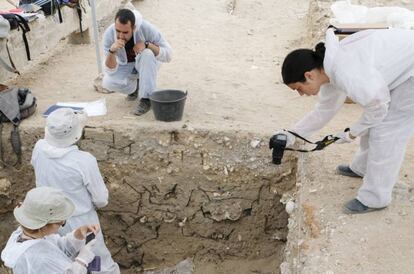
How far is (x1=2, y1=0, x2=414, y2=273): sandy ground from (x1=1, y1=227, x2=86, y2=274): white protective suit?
5.01 ft

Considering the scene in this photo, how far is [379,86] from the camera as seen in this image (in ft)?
9.47

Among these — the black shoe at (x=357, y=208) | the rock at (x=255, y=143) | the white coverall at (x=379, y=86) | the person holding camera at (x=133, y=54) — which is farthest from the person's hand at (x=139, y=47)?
the black shoe at (x=357, y=208)

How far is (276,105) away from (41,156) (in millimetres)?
2882

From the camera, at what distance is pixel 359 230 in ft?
10.8

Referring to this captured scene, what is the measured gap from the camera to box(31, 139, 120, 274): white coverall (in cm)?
342

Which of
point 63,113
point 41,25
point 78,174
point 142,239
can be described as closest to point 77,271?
point 78,174

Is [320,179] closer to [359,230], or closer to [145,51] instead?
[359,230]

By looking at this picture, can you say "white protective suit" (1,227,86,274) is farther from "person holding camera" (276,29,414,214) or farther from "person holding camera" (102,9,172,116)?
"person holding camera" (102,9,172,116)

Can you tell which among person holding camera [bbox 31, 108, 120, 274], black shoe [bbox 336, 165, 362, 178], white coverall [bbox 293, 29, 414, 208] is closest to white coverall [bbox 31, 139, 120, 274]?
person holding camera [bbox 31, 108, 120, 274]

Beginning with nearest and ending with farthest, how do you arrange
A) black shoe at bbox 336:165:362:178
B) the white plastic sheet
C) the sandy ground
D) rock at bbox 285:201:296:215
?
1. the sandy ground
2. black shoe at bbox 336:165:362:178
3. rock at bbox 285:201:296:215
4. the white plastic sheet

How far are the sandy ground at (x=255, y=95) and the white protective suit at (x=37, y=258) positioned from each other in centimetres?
153

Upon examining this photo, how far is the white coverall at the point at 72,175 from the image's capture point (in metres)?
3.42

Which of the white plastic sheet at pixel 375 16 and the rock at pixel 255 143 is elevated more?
the white plastic sheet at pixel 375 16

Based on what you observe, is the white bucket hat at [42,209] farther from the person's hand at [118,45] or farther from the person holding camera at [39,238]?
the person's hand at [118,45]
